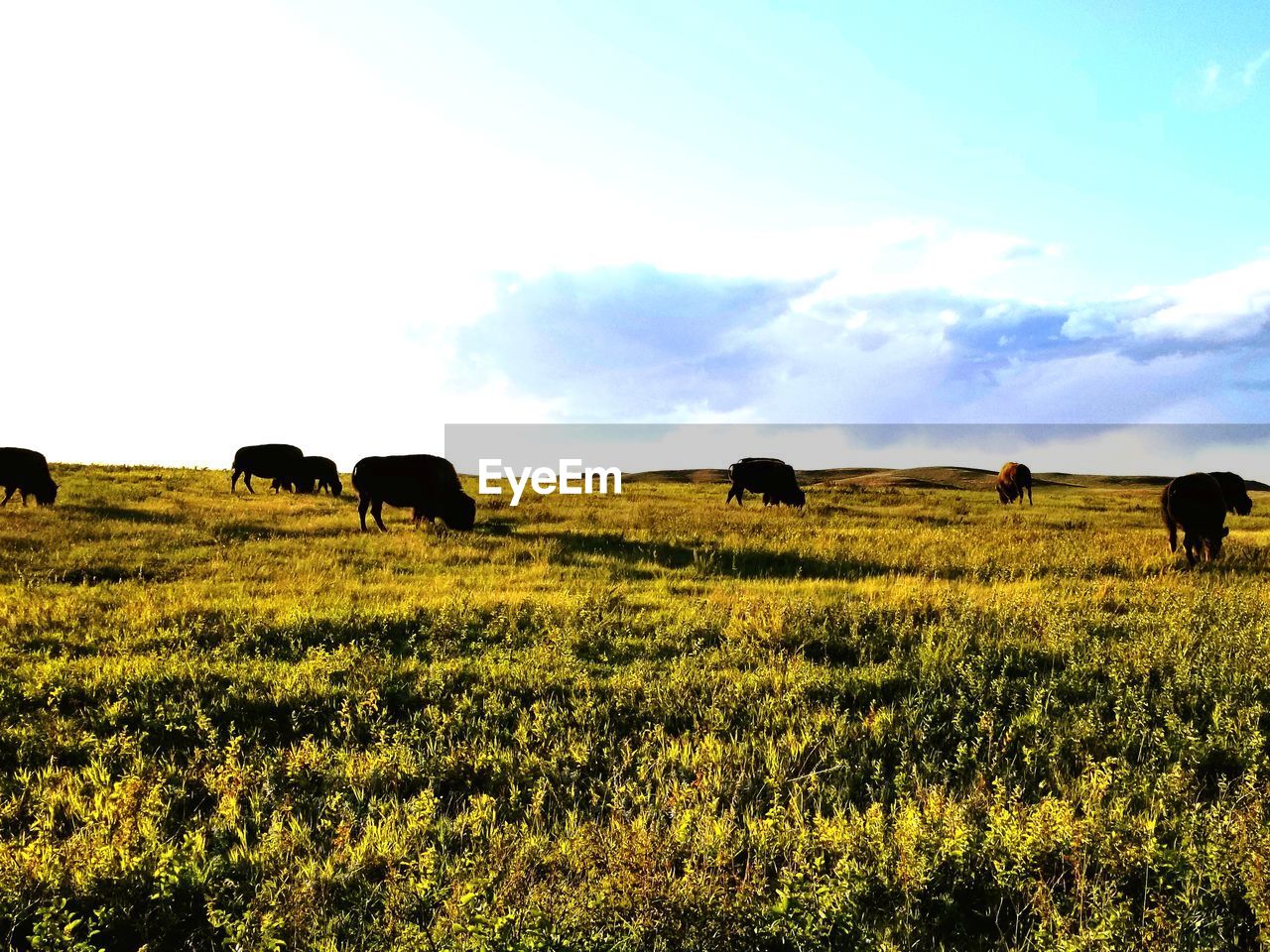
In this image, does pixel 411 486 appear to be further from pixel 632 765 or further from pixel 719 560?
pixel 632 765

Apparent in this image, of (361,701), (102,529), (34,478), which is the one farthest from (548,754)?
(34,478)

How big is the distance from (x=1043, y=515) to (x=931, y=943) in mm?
28339

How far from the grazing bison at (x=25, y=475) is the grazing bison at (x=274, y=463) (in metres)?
8.71

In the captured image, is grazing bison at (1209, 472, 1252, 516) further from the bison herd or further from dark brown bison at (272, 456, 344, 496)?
dark brown bison at (272, 456, 344, 496)

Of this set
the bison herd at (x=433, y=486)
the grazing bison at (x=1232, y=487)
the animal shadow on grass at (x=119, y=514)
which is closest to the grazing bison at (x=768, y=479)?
the bison herd at (x=433, y=486)

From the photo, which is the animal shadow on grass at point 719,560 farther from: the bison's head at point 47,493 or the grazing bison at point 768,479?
the bison's head at point 47,493

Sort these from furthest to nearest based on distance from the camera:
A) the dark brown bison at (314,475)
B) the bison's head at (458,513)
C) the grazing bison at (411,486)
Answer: the dark brown bison at (314,475), the grazing bison at (411,486), the bison's head at (458,513)

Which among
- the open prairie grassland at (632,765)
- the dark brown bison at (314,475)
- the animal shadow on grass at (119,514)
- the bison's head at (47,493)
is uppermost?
the dark brown bison at (314,475)

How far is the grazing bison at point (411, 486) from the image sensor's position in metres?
19.9

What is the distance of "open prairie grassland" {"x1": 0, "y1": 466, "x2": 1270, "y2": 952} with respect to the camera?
347 centimetres

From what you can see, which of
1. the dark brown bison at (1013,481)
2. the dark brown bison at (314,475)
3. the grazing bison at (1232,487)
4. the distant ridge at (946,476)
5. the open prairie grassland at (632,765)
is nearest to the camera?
the open prairie grassland at (632,765)

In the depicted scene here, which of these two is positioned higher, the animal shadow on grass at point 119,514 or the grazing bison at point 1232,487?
the grazing bison at point 1232,487

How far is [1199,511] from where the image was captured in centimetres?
1580

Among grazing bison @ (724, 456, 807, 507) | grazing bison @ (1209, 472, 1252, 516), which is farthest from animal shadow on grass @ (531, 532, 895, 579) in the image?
grazing bison @ (1209, 472, 1252, 516)
